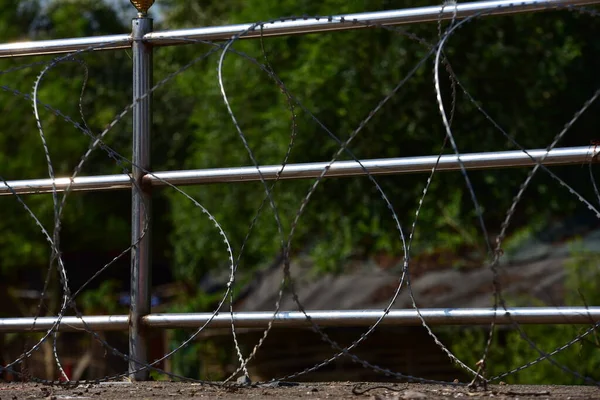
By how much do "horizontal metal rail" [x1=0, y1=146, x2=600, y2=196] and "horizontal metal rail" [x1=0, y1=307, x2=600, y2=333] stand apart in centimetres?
34

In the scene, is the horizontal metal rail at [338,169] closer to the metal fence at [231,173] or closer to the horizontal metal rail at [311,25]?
the metal fence at [231,173]

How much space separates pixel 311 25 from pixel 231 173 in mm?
435

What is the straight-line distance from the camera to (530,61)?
1145 centimetres

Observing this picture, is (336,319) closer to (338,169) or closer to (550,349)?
(338,169)

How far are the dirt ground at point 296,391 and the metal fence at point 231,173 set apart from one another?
98mm

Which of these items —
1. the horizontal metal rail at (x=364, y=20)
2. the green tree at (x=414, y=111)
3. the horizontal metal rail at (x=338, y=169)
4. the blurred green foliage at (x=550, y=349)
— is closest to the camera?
the horizontal metal rail at (x=338, y=169)

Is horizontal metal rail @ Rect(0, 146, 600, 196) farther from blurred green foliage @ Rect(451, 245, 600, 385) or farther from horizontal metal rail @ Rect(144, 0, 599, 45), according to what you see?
blurred green foliage @ Rect(451, 245, 600, 385)

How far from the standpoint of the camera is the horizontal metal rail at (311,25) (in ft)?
9.18

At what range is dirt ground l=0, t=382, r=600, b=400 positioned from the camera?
2.54 m

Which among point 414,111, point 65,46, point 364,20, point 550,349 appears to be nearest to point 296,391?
point 364,20

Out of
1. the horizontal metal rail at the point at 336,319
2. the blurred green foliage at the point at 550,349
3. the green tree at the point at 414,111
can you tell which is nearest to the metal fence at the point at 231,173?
the horizontal metal rail at the point at 336,319

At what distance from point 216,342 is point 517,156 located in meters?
12.9

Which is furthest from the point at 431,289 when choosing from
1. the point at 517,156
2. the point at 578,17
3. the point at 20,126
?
the point at 517,156

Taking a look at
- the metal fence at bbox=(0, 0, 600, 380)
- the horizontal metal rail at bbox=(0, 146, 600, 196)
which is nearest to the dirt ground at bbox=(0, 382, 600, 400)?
the metal fence at bbox=(0, 0, 600, 380)
